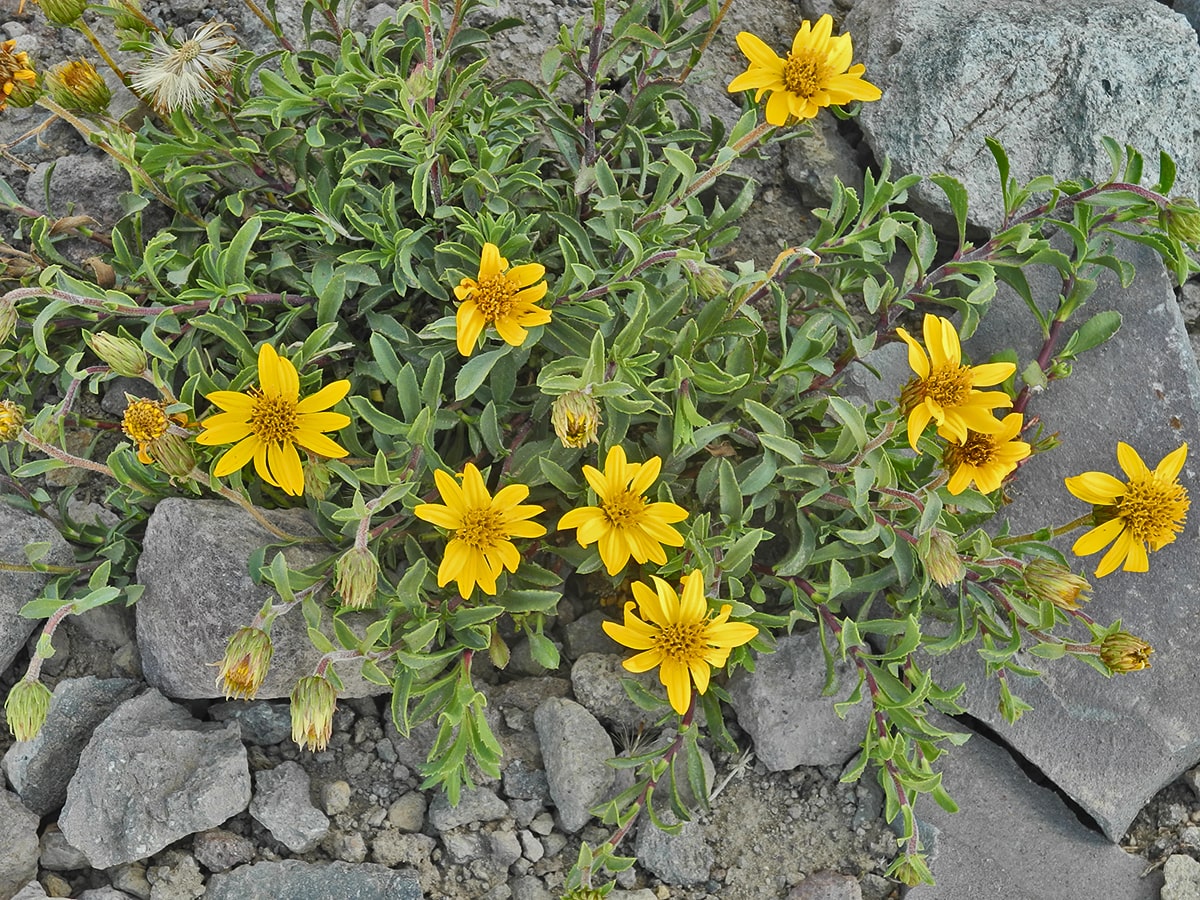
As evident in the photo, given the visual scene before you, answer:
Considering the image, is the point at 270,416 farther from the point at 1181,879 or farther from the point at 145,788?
the point at 1181,879

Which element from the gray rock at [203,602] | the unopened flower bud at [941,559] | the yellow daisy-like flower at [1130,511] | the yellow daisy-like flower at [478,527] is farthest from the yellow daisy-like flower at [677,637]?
the yellow daisy-like flower at [1130,511]

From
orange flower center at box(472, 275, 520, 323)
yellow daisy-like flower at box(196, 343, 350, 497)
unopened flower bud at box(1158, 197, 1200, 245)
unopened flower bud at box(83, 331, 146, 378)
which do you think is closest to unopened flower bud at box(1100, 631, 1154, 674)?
unopened flower bud at box(1158, 197, 1200, 245)

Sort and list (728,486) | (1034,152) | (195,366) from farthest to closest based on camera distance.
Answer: (1034,152) < (195,366) < (728,486)

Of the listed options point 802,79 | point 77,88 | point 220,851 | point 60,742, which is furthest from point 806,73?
point 60,742

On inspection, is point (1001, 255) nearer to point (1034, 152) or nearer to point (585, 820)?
point (1034, 152)

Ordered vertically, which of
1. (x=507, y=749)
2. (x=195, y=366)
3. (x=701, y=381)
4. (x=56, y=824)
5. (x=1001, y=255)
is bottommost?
(x=56, y=824)

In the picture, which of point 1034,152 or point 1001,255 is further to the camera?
point 1034,152

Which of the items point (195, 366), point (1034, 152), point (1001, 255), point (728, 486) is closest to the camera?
point (728, 486)

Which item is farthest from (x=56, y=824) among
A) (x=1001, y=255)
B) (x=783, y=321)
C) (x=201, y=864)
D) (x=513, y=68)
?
(x=1001, y=255)
